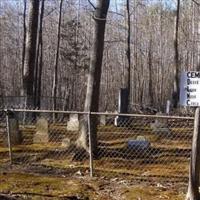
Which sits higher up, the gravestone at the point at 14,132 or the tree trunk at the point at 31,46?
the tree trunk at the point at 31,46

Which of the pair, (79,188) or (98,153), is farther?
(98,153)

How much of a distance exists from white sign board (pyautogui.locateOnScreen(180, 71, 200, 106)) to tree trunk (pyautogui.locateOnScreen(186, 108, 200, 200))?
0.82 feet

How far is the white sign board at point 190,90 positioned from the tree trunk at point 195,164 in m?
0.25

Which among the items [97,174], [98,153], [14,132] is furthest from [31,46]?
[97,174]

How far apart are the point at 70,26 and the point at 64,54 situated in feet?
9.82

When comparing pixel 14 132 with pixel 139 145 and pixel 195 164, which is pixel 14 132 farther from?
pixel 195 164

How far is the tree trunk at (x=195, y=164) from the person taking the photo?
7.88m

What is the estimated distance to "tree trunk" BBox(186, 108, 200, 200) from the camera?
7.88 metres

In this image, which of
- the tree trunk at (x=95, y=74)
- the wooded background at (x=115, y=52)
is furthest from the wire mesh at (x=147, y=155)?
the wooded background at (x=115, y=52)

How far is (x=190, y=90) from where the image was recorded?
764cm

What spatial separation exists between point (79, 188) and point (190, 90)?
9.12ft

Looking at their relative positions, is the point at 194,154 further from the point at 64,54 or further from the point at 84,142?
the point at 64,54

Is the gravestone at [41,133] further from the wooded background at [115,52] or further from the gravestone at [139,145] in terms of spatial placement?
the wooded background at [115,52]

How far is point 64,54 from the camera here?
2032 inches
